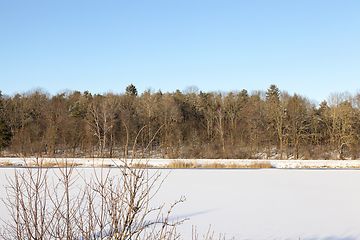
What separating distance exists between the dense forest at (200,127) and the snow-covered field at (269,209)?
20.8 meters

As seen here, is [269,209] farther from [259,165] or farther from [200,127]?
[200,127]

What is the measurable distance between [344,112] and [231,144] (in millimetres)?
13450

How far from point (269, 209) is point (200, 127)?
3331 cm

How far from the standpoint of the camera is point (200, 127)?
40250 mm

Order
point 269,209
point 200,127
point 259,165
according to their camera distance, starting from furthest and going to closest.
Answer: point 200,127 < point 259,165 < point 269,209

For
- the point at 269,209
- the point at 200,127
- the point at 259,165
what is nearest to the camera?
the point at 269,209

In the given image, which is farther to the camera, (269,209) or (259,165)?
(259,165)

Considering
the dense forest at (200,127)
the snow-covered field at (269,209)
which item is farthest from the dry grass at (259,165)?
the dense forest at (200,127)

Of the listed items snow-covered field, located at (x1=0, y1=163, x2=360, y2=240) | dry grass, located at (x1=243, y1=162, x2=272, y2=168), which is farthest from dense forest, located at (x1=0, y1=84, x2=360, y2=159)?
snow-covered field, located at (x1=0, y1=163, x2=360, y2=240)

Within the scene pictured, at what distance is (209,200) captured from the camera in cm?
803

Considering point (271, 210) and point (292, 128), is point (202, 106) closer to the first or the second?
point (292, 128)

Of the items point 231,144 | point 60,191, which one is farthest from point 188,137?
point 60,191

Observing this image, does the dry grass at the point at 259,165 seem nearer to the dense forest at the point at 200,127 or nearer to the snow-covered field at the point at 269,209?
the snow-covered field at the point at 269,209

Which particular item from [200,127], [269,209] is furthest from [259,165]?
[200,127]
